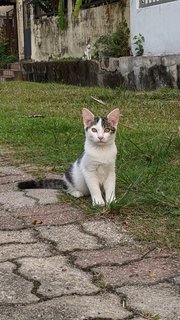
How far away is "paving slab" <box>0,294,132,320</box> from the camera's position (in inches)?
89.3

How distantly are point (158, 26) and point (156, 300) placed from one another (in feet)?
31.8

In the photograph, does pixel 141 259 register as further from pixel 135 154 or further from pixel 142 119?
pixel 142 119

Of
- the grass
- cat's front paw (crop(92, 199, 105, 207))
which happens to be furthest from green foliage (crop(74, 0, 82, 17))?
cat's front paw (crop(92, 199, 105, 207))

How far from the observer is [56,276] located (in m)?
2.67

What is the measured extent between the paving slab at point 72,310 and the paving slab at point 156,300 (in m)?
0.06

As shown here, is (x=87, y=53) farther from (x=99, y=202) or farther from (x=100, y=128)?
(x=99, y=202)

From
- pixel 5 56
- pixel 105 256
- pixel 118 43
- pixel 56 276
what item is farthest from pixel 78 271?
pixel 5 56

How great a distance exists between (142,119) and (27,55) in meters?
15.4

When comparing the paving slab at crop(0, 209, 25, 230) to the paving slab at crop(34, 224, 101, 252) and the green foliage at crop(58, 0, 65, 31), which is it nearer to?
the paving slab at crop(34, 224, 101, 252)

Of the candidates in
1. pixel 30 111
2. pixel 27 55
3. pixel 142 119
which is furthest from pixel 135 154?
pixel 27 55

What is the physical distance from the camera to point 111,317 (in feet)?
7.46

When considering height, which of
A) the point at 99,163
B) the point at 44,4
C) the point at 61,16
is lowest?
the point at 99,163

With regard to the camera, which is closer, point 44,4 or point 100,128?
point 100,128

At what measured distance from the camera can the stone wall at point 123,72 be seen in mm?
11102
